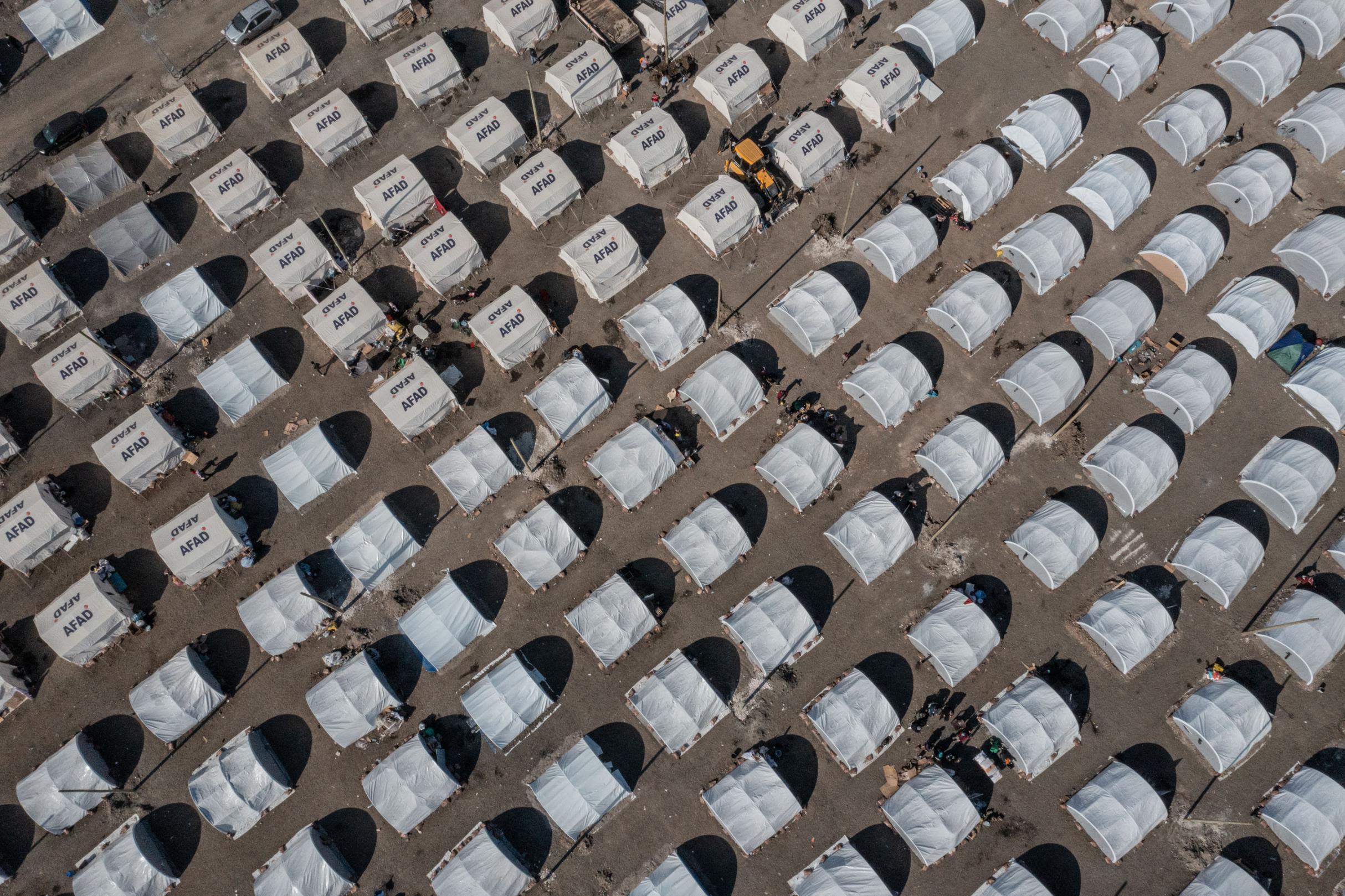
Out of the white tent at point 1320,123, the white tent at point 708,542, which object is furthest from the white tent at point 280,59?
the white tent at point 1320,123

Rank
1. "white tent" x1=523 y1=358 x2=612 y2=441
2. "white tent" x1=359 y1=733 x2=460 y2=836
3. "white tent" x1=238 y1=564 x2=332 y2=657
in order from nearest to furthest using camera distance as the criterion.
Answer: "white tent" x1=359 y1=733 x2=460 y2=836
"white tent" x1=238 y1=564 x2=332 y2=657
"white tent" x1=523 y1=358 x2=612 y2=441

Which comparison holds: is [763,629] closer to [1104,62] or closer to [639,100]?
[639,100]

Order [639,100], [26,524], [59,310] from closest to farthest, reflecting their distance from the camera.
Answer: [26,524]
[59,310]
[639,100]

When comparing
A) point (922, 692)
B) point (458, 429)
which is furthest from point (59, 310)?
point (922, 692)

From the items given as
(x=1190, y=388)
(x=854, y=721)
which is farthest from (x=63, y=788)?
(x=1190, y=388)

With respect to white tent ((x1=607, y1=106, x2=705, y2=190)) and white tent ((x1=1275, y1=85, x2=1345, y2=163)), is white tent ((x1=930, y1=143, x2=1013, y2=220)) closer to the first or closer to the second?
white tent ((x1=607, y1=106, x2=705, y2=190))

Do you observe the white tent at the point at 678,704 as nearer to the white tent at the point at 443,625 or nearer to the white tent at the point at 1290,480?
the white tent at the point at 443,625

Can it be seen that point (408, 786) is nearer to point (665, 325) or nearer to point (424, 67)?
point (665, 325)

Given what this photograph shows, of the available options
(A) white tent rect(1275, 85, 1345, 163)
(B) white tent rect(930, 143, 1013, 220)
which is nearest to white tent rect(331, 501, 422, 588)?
(B) white tent rect(930, 143, 1013, 220)
